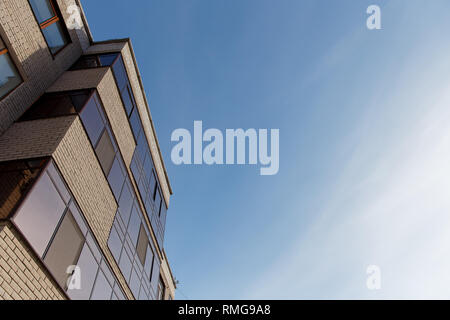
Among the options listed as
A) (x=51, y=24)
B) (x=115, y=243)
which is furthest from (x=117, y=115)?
(x=115, y=243)

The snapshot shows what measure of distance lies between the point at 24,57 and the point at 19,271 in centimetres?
736

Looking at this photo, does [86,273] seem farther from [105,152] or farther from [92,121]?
[92,121]

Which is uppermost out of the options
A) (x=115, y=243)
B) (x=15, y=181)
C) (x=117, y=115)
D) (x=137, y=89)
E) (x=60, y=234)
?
(x=137, y=89)

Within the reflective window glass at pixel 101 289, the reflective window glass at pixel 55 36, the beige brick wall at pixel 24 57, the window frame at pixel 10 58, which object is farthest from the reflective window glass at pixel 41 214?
the reflective window glass at pixel 55 36

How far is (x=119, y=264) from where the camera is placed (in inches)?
430

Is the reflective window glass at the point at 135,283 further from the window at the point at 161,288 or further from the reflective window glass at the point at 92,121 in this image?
the window at the point at 161,288

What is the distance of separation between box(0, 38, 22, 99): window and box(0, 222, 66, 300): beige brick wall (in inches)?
204

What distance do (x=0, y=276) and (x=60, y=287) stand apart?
191cm

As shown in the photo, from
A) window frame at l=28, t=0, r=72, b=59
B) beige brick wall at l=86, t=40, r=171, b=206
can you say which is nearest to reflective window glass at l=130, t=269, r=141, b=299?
beige brick wall at l=86, t=40, r=171, b=206

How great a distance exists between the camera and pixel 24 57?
9.40 metres

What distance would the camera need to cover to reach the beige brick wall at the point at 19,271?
5168 mm
